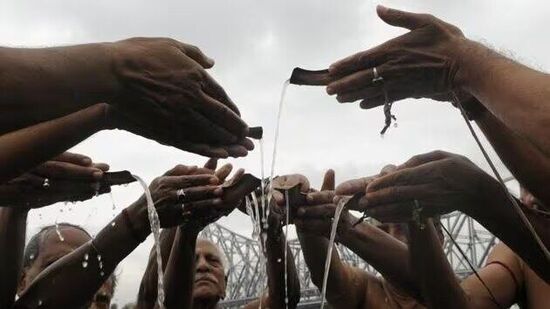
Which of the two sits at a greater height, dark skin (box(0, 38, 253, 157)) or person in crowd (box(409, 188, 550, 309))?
dark skin (box(0, 38, 253, 157))

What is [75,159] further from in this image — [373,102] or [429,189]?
[429,189]

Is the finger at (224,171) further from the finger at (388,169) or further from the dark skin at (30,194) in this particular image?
the finger at (388,169)

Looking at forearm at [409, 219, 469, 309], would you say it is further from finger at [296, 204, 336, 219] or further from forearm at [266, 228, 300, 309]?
forearm at [266, 228, 300, 309]

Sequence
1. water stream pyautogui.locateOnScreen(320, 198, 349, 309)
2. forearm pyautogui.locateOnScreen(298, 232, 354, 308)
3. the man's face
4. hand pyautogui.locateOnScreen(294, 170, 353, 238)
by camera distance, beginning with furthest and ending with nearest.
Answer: the man's face < forearm pyautogui.locateOnScreen(298, 232, 354, 308) < hand pyautogui.locateOnScreen(294, 170, 353, 238) < water stream pyautogui.locateOnScreen(320, 198, 349, 309)

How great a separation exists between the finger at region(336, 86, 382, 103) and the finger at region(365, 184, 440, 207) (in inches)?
20.5

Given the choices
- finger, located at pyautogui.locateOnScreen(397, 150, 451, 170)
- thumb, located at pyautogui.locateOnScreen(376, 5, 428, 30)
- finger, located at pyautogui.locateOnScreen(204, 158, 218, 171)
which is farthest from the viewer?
finger, located at pyautogui.locateOnScreen(204, 158, 218, 171)

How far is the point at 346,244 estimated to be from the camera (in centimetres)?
459

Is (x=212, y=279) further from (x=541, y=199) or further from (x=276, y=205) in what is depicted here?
(x=541, y=199)

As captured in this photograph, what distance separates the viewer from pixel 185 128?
309cm

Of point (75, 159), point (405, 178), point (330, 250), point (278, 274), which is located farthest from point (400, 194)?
point (75, 159)

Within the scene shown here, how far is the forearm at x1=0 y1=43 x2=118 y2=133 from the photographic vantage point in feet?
8.30

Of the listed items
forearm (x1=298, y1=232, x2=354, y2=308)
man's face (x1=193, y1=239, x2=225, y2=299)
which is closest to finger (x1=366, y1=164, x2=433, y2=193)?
forearm (x1=298, y1=232, x2=354, y2=308)

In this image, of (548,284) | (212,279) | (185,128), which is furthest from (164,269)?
(548,284)

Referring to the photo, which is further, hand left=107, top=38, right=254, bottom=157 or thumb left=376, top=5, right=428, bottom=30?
thumb left=376, top=5, right=428, bottom=30
